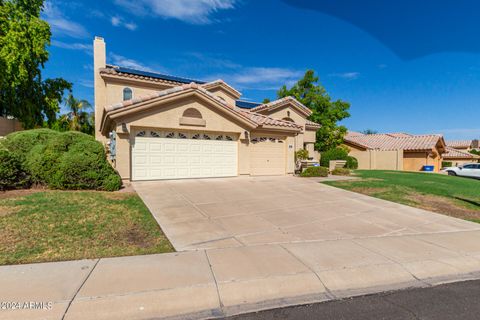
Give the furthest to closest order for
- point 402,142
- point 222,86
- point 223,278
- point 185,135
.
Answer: point 402,142, point 222,86, point 185,135, point 223,278

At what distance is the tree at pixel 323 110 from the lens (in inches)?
1179

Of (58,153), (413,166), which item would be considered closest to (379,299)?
(58,153)

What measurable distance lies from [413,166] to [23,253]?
38.7 metres

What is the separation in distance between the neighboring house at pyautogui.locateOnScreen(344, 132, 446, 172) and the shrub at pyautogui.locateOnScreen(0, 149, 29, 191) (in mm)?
34223

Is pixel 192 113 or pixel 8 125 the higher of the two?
pixel 8 125

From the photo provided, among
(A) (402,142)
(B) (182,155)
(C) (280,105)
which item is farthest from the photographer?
(A) (402,142)

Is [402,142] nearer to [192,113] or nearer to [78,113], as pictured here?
[192,113]

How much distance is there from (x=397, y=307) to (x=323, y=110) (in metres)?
29.8

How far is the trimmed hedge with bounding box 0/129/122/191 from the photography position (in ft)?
29.6

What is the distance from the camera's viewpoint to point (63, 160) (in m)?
9.14

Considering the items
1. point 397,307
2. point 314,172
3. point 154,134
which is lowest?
point 397,307

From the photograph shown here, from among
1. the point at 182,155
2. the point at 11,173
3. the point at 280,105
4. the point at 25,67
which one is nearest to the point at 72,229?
the point at 11,173

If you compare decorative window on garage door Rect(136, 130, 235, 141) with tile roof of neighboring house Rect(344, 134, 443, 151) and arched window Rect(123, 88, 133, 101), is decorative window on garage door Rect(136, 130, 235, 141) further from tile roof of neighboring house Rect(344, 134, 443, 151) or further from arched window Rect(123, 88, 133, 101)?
tile roof of neighboring house Rect(344, 134, 443, 151)

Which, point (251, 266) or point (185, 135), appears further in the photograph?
point (185, 135)
